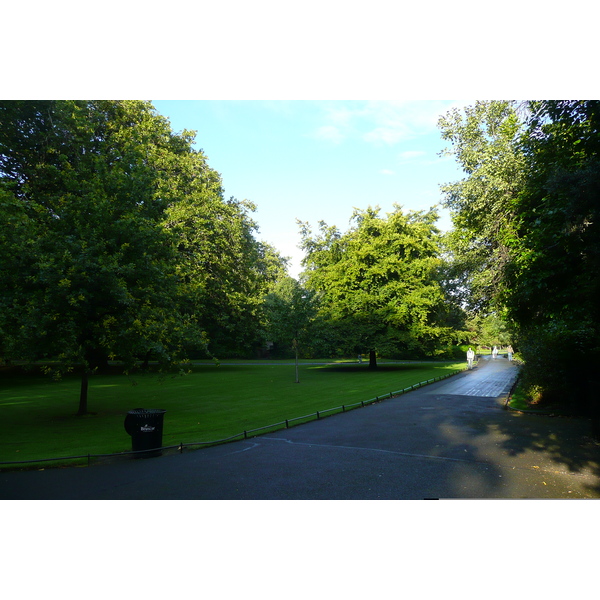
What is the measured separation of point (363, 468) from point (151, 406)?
10.7 metres

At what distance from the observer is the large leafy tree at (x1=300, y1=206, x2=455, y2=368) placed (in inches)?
1300

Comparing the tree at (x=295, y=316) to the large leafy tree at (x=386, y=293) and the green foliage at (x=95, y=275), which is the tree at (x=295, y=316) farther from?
the green foliage at (x=95, y=275)

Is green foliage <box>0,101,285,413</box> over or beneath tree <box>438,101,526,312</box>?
beneath

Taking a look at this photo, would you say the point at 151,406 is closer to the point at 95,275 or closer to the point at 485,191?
the point at 95,275

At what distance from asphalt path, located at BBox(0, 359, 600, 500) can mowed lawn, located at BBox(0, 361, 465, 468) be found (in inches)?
72.8

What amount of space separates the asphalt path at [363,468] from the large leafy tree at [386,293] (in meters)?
20.9

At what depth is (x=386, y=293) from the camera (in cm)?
3475

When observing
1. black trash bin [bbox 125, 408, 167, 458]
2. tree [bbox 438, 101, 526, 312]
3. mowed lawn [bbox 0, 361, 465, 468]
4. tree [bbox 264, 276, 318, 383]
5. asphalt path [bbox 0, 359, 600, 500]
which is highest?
tree [bbox 438, 101, 526, 312]

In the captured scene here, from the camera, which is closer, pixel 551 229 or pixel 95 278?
pixel 551 229

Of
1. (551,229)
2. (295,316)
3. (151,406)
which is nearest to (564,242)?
(551,229)

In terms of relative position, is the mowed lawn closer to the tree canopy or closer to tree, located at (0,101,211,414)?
tree, located at (0,101,211,414)

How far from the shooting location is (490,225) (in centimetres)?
1891

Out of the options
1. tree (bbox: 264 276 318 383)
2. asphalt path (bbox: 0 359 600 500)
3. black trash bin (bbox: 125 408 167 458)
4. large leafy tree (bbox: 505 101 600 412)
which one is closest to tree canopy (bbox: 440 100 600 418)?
large leafy tree (bbox: 505 101 600 412)

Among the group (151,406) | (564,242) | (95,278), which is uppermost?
(564,242)
